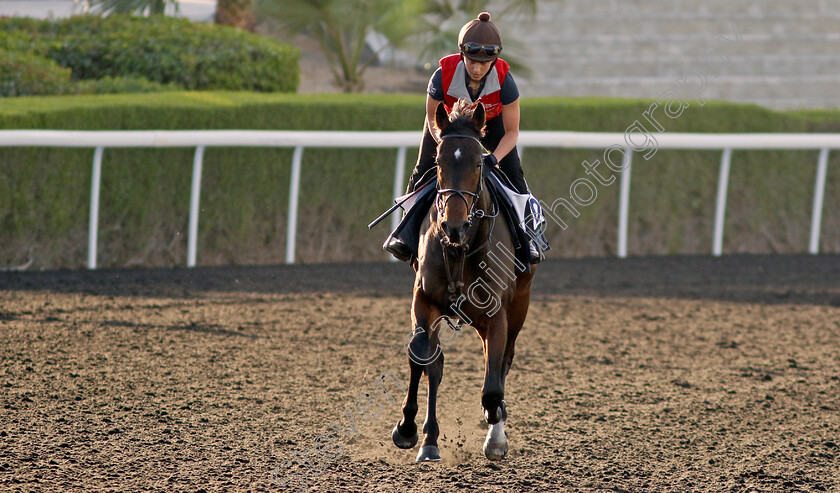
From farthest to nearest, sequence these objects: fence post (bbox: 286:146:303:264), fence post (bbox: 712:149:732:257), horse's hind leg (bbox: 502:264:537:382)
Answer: fence post (bbox: 712:149:732:257), fence post (bbox: 286:146:303:264), horse's hind leg (bbox: 502:264:537:382)

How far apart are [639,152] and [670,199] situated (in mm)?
646

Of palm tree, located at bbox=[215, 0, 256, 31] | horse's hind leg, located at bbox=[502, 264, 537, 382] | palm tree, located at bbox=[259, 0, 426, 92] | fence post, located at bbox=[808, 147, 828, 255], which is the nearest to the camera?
horse's hind leg, located at bbox=[502, 264, 537, 382]

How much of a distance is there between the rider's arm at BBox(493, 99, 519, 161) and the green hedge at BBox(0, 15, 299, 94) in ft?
20.5

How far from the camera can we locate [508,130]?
453 centimetres

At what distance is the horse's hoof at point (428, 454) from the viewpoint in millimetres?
4352

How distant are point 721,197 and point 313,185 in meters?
3.98

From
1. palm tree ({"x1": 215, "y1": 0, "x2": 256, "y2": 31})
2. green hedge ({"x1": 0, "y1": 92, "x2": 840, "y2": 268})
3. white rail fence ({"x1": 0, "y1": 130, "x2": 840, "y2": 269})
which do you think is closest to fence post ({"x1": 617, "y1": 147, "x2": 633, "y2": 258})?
white rail fence ({"x1": 0, "y1": 130, "x2": 840, "y2": 269})

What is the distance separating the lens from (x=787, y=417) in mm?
5344

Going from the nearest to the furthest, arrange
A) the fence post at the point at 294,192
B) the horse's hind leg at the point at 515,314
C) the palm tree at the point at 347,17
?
the horse's hind leg at the point at 515,314 < the fence post at the point at 294,192 < the palm tree at the point at 347,17

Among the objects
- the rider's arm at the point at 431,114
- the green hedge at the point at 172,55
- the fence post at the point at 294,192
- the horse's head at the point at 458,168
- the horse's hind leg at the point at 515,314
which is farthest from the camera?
the green hedge at the point at 172,55

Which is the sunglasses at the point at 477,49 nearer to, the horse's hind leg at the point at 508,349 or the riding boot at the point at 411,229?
the riding boot at the point at 411,229

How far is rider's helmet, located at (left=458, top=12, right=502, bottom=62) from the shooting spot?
4.18m

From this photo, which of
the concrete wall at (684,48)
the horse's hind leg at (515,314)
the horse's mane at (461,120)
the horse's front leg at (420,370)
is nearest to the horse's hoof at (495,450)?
the horse's front leg at (420,370)

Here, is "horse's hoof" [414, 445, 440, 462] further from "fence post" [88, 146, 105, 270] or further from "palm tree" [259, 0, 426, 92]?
"palm tree" [259, 0, 426, 92]
